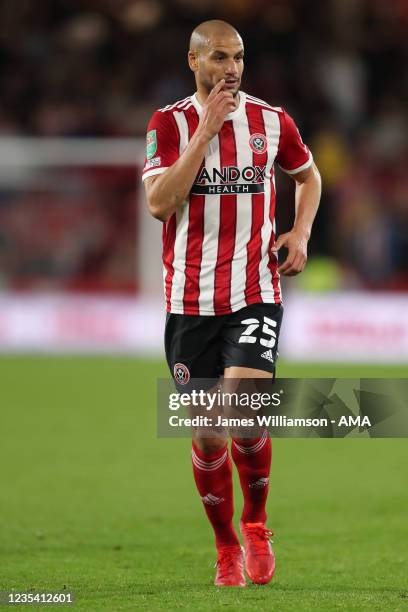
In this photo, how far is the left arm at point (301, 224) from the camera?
188 inches

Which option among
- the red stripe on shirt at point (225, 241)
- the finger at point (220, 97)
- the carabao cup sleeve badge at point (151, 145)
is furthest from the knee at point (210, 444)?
the finger at point (220, 97)

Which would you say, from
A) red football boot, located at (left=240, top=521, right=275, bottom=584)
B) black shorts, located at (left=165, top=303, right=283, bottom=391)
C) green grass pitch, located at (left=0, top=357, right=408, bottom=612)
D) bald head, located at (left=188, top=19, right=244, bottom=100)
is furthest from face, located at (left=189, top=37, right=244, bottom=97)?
green grass pitch, located at (left=0, top=357, right=408, bottom=612)

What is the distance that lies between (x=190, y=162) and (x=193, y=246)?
41cm

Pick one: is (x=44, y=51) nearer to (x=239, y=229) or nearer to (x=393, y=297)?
(x=393, y=297)

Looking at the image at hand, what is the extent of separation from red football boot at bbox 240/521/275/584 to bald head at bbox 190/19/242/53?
1.92 metres

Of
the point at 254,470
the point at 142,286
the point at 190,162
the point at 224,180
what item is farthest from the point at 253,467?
the point at 142,286

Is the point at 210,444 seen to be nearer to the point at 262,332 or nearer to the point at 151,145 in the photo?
the point at 262,332

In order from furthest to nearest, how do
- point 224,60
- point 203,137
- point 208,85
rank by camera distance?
point 208,85
point 224,60
point 203,137

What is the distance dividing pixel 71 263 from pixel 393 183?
4700 mm

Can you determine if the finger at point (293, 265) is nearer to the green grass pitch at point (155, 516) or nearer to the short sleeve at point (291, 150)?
the short sleeve at point (291, 150)

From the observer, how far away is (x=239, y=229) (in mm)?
4805

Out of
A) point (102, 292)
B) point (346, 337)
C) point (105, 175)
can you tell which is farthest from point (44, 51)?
point (346, 337)

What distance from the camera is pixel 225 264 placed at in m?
4.81

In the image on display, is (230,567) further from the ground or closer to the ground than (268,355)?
closer to the ground
